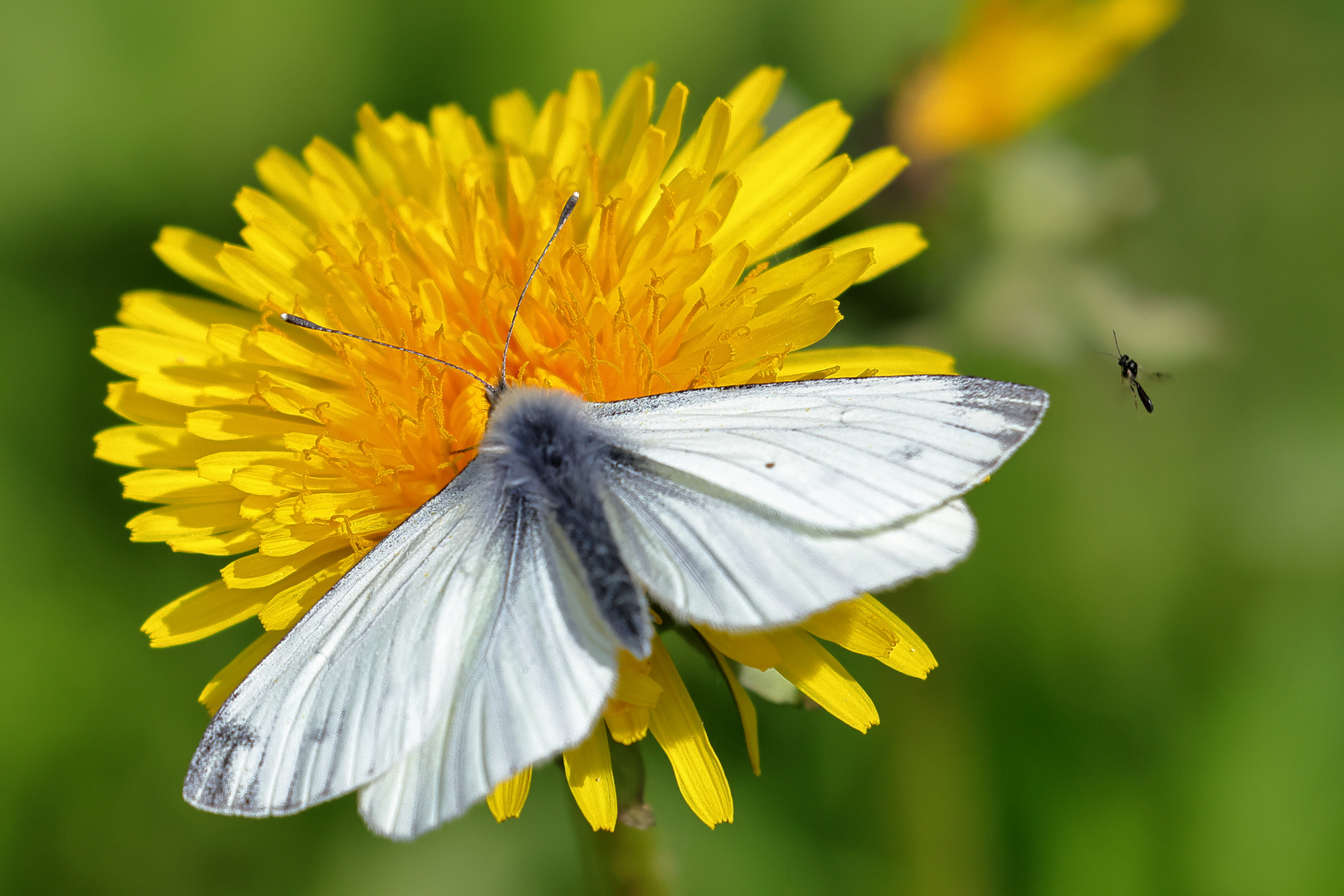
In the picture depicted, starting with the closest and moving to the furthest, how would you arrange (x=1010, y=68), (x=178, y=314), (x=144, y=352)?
1. (x=144, y=352)
2. (x=178, y=314)
3. (x=1010, y=68)

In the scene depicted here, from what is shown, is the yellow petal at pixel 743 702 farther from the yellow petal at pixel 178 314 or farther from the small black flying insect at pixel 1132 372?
the yellow petal at pixel 178 314

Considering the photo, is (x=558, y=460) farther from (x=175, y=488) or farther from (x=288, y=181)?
(x=288, y=181)

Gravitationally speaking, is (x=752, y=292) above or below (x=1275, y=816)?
above

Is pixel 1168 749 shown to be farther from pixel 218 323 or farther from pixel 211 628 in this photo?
pixel 218 323

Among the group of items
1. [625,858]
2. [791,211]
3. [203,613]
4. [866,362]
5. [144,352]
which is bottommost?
[625,858]

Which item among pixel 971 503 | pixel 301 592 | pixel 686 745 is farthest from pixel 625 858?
pixel 971 503

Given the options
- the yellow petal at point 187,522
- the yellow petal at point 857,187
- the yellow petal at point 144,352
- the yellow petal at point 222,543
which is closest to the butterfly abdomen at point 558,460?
the yellow petal at point 222,543

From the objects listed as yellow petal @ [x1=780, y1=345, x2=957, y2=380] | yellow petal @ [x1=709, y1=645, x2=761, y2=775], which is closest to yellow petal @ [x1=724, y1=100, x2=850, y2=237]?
yellow petal @ [x1=780, y1=345, x2=957, y2=380]

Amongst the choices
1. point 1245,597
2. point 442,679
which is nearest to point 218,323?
point 442,679
